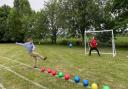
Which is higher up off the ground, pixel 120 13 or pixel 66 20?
pixel 120 13

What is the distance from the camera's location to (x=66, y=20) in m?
38.5

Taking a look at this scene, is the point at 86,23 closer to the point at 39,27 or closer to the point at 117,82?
the point at 39,27

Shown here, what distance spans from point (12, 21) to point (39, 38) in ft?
28.9

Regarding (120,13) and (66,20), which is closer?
(120,13)

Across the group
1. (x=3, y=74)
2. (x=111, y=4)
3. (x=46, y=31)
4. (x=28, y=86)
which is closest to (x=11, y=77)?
(x=3, y=74)

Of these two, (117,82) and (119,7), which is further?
(119,7)

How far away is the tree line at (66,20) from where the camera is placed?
3462 cm

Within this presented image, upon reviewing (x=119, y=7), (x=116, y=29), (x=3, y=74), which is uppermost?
(x=119, y=7)

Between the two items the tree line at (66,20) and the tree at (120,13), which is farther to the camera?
the tree line at (66,20)

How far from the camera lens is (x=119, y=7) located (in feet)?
110

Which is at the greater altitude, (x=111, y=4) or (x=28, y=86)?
(x=111, y=4)

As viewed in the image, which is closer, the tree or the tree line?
the tree

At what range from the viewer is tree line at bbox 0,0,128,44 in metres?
34.6

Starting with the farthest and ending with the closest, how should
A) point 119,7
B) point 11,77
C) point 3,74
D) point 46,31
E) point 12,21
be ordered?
point 12,21 < point 46,31 < point 119,7 < point 3,74 < point 11,77
